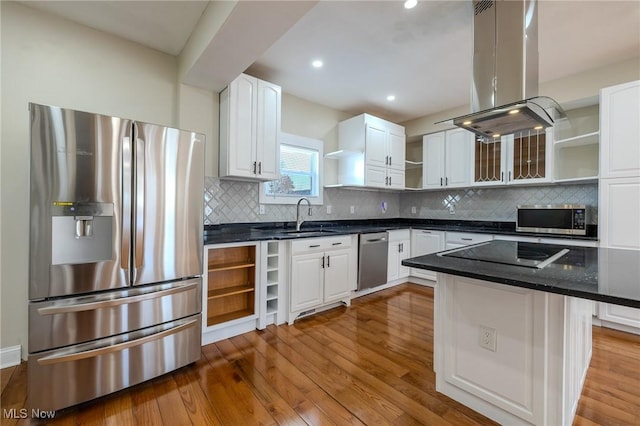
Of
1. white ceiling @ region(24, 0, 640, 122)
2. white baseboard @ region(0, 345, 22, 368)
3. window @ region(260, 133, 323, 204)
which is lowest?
white baseboard @ region(0, 345, 22, 368)

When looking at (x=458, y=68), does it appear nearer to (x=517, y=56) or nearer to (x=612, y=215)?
(x=517, y=56)

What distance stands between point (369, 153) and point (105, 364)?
3515 millimetres

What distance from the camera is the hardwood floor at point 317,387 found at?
153 cm

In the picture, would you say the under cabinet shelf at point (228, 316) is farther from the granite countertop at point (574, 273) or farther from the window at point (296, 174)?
the granite countertop at point (574, 273)

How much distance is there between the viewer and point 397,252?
4.08m

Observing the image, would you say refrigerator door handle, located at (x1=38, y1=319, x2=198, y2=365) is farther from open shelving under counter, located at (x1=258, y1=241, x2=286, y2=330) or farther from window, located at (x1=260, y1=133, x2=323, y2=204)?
window, located at (x1=260, y1=133, x2=323, y2=204)

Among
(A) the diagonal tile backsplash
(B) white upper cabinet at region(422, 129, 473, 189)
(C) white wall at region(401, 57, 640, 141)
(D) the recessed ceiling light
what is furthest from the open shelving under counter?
(C) white wall at region(401, 57, 640, 141)

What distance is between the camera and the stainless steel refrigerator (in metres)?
1.50

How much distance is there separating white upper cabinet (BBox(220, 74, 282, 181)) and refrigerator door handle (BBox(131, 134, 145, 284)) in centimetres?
98

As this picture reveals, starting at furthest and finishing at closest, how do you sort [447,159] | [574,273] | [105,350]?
1. [447,159]
2. [105,350]
3. [574,273]

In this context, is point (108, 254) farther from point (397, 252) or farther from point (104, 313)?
point (397, 252)

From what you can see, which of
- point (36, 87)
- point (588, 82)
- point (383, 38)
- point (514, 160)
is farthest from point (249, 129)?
point (588, 82)

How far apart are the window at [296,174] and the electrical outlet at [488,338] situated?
2.54 meters

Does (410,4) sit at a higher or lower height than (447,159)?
higher
